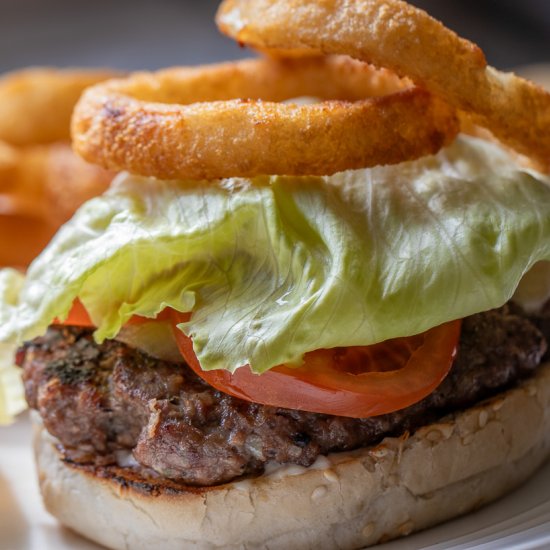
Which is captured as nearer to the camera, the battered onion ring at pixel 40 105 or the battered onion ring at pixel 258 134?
the battered onion ring at pixel 258 134

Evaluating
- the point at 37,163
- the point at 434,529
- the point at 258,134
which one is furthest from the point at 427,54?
the point at 37,163

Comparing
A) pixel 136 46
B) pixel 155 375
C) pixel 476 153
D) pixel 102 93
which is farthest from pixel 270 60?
pixel 136 46

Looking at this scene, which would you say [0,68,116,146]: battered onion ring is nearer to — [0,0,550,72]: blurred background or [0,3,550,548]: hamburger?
[0,3,550,548]: hamburger

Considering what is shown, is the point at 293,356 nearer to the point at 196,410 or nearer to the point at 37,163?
the point at 196,410

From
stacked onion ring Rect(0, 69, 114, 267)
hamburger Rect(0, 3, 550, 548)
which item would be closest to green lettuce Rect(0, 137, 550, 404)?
hamburger Rect(0, 3, 550, 548)

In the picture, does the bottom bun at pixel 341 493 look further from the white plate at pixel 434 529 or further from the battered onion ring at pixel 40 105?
the battered onion ring at pixel 40 105

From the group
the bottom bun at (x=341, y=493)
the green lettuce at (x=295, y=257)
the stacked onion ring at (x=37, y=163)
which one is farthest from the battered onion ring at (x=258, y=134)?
the stacked onion ring at (x=37, y=163)

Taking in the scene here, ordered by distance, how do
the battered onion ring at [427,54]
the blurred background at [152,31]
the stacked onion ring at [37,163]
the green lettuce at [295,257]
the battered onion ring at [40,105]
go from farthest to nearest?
the blurred background at [152,31] → the battered onion ring at [40,105] → the stacked onion ring at [37,163] → the battered onion ring at [427,54] → the green lettuce at [295,257]
